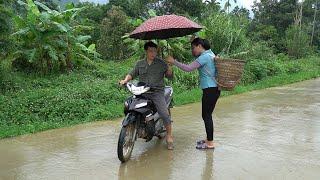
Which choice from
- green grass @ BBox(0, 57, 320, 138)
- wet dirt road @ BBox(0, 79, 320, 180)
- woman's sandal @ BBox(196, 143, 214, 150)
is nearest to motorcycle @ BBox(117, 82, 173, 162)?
wet dirt road @ BBox(0, 79, 320, 180)

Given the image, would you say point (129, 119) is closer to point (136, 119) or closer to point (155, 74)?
point (136, 119)

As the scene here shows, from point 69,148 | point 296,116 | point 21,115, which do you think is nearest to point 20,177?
point 69,148

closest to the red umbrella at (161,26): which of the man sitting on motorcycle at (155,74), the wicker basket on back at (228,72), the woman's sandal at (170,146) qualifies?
the man sitting on motorcycle at (155,74)

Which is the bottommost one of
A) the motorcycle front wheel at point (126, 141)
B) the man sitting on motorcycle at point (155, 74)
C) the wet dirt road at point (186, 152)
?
the wet dirt road at point (186, 152)

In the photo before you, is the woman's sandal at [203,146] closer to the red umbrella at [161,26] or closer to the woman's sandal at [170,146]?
the woman's sandal at [170,146]

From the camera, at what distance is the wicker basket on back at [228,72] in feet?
20.7

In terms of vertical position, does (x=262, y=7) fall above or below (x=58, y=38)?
above

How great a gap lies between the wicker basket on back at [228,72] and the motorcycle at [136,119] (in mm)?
1009

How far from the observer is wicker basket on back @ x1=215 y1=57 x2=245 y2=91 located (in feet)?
20.7

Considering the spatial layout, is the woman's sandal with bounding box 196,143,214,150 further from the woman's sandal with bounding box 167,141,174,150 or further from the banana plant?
the banana plant

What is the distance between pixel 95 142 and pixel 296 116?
14.4 ft

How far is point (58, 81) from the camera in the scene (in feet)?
38.0

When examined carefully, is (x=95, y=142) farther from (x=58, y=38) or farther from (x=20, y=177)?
(x=58, y=38)

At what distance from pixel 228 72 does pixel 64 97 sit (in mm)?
4271
